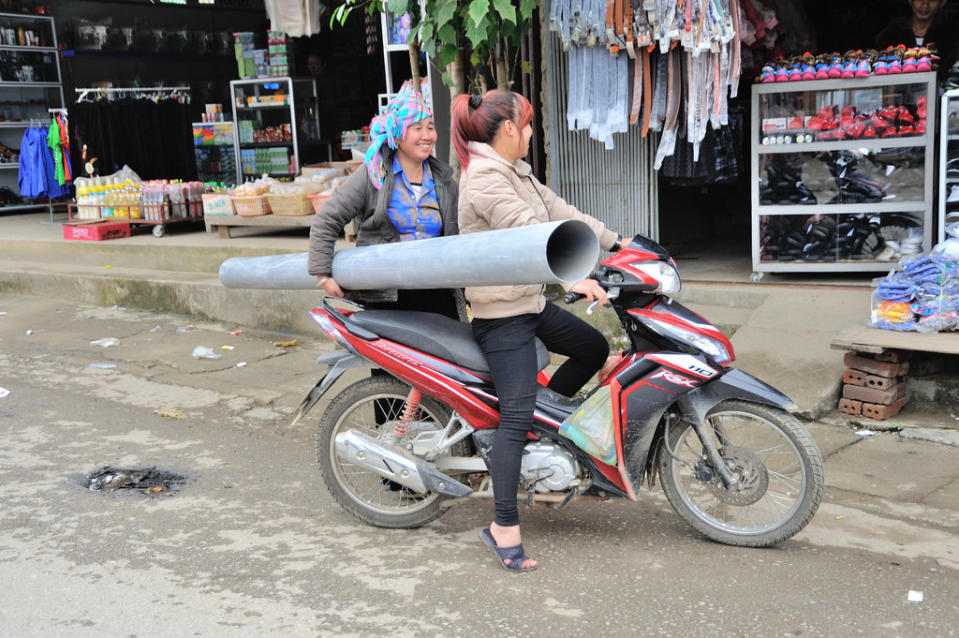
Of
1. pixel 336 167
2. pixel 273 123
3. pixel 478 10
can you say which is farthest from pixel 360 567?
pixel 273 123

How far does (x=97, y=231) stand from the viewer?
10484 mm

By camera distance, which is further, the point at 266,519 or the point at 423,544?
the point at 266,519

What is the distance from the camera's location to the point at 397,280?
357 cm

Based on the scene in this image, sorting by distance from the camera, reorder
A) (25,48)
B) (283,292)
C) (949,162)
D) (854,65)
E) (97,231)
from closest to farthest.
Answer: (949,162)
(854,65)
(283,292)
(97,231)
(25,48)

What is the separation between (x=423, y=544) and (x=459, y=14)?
352 cm

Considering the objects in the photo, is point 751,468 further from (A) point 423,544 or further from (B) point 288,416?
(B) point 288,416

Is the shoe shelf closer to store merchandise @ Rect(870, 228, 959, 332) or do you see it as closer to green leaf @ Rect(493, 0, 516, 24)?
store merchandise @ Rect(870, 228, 959, 332)

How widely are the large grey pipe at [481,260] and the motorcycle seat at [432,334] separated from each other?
0.18 m

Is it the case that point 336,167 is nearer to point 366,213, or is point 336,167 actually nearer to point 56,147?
point 56,147

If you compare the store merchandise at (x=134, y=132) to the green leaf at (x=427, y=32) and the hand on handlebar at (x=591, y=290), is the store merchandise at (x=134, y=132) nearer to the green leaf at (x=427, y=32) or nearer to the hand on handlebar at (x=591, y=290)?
the green leaf at (x=427, y=32)

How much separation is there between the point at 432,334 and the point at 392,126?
878mm

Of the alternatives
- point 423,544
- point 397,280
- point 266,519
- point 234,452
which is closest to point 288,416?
point 234,452

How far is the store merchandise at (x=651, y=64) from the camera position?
20.5ft

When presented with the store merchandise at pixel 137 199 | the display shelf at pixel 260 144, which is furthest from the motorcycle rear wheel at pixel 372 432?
the display shelf at pixel 260 144
